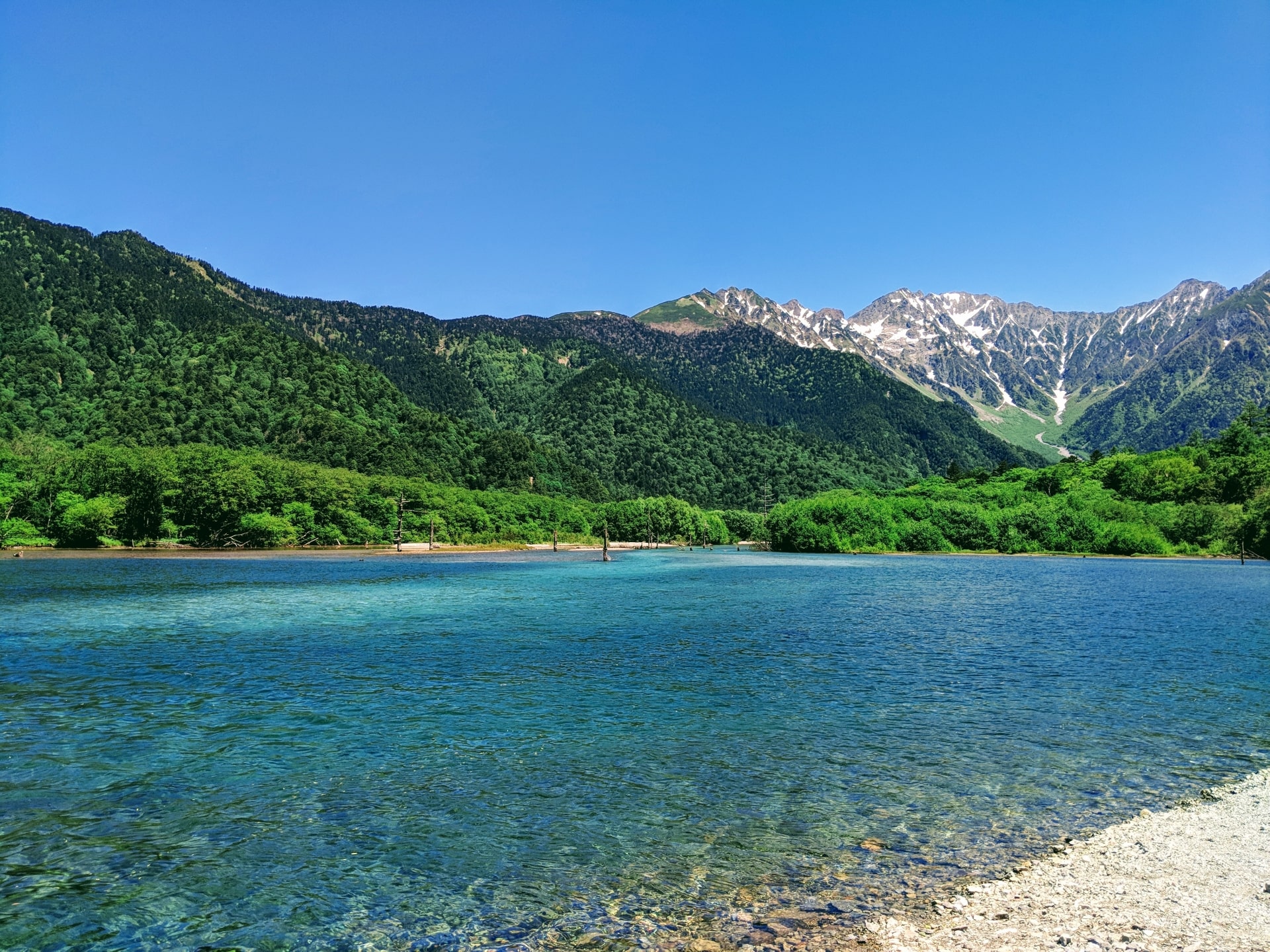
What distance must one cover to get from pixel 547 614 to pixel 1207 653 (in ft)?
128

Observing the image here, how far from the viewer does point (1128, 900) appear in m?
10.8

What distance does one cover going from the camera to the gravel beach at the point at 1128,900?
31.8 ft

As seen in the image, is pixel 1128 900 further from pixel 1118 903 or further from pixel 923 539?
pixel 923 539

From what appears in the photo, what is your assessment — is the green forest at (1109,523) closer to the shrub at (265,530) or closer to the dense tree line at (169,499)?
the dense tree line at (169,499)

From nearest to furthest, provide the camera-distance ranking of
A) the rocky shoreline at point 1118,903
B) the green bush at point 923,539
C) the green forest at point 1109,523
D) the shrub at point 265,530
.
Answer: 1. the rocky shoreline at point 1118,903
2. the shrub at point 265,530
3. the green forest at point 1109,523
4. the green bush at point 923,539

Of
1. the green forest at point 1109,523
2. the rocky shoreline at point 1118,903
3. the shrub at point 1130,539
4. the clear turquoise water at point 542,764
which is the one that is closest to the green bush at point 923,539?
the green forest at point 1109,523

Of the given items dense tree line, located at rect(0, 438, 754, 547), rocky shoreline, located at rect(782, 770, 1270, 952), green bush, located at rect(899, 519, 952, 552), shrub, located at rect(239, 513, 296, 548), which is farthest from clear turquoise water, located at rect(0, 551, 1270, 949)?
green bush, located at rect(899, 519, 952, 552)

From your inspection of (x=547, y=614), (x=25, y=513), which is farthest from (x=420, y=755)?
(x=25, y=513)

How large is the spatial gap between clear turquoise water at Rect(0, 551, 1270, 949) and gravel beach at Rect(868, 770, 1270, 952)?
36.6 inches

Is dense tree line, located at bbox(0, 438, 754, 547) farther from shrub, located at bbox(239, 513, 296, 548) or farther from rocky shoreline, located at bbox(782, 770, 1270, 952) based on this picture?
rocky shoreline, located at bbox(782, 770, 1270, 952)

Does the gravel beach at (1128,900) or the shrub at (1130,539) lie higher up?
the gravel beach at (1128,900)

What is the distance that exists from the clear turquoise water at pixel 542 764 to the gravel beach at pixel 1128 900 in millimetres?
930

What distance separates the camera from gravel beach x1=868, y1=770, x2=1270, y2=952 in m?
9.70

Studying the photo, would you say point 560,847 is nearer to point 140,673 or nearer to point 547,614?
point 140,673
